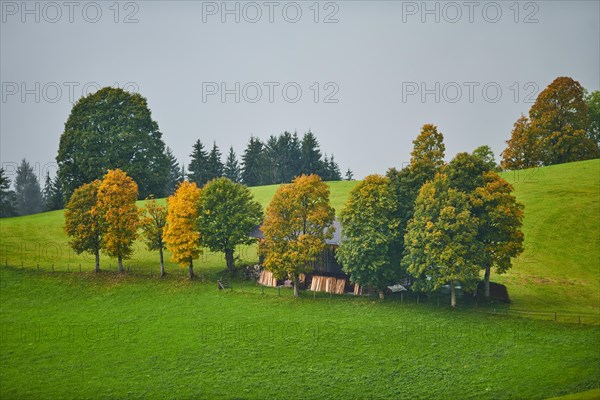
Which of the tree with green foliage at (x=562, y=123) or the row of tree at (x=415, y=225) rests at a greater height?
the tree with green foliage at (x=562, y=123)

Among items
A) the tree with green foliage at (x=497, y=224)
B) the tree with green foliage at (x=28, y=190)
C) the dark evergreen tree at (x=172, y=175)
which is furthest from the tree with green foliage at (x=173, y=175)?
the tree with green foliage at (x=497, y=224)

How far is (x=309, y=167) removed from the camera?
13500 cm

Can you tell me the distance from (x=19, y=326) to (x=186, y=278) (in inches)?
706

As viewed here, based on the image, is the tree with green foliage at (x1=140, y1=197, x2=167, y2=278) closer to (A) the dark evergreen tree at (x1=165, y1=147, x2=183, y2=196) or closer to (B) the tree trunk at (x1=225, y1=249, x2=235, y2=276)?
(B) the tree trunk at (x1=225, y1=249, x2=235, y2=276)

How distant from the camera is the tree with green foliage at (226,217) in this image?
206 ft

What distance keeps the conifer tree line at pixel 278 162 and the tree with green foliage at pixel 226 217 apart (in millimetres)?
60502

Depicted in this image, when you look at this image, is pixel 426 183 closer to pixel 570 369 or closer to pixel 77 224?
pixel 570 369

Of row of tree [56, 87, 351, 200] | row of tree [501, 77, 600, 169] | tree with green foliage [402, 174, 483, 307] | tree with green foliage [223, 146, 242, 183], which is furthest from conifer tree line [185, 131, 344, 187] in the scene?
tree with green foliage [402, 174, 483, 307]

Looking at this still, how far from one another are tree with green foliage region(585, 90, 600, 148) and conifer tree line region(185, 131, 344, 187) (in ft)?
198

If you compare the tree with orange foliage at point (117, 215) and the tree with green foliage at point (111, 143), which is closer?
the tree with orange foliage at point (117, 215)

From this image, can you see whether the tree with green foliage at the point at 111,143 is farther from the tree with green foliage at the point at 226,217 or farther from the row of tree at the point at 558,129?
→ the row of tree at the point at 558,129

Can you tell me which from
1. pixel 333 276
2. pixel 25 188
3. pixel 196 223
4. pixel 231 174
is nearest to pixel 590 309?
pixel 333 276

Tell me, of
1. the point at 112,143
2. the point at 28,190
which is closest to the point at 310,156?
the point at 112,143

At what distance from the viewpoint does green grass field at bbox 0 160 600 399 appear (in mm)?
39531
